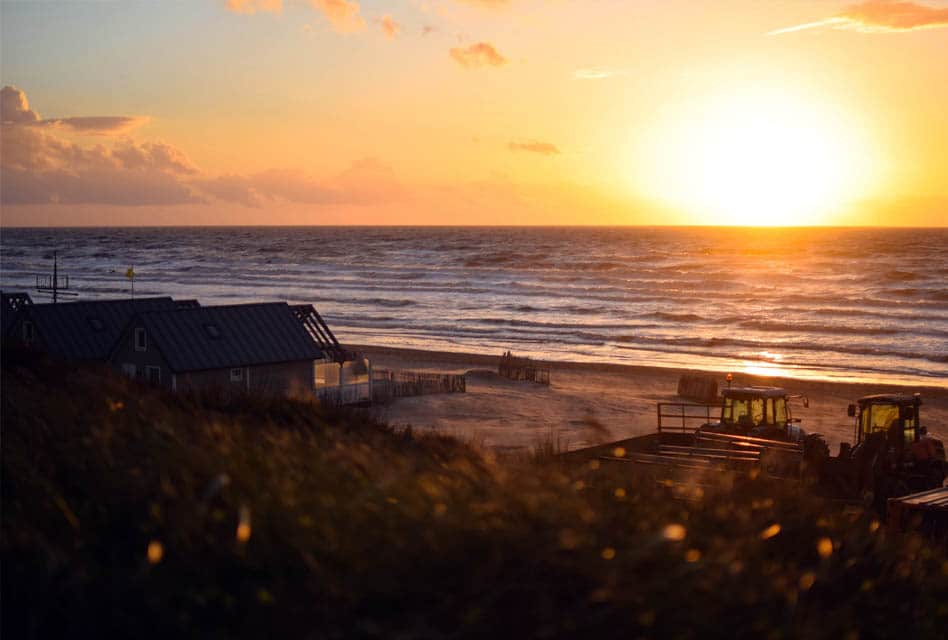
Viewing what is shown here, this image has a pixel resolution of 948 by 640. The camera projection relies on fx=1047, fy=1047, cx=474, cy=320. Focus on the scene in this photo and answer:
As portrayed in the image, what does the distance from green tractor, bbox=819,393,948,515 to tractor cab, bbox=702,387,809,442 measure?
11.8 ft

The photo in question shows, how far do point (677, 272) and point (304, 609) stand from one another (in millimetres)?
109559

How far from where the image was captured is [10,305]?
32781mm

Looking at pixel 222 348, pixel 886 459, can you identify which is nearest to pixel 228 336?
pixel 222 348

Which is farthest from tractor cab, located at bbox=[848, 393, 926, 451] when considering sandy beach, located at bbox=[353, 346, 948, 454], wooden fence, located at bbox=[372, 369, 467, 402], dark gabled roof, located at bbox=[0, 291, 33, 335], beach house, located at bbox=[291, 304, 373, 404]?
dark gabled roof, located at bbox=[0, 291, 33, 335]

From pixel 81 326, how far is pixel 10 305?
10.7ft

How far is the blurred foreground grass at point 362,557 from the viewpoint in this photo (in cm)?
562

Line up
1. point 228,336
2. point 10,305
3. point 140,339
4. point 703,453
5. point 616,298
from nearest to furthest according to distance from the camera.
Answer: point 703,453, point 140,339, point 228,336, point 10,305, point 616,298

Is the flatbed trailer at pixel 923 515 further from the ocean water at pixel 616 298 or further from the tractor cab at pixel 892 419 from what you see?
the ocean water at pixel 616 298

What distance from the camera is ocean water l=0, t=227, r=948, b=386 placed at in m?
53.0

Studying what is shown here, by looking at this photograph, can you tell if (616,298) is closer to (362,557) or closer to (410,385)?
(410,385)

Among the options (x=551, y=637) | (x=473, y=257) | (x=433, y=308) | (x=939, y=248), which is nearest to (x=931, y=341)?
(x=433, y=308)

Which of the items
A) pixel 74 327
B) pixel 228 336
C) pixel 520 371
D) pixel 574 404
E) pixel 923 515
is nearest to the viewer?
pixel 923 515

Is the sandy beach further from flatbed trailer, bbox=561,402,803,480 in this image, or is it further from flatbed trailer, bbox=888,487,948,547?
flatbed trailer, bbox=888,487,948,547

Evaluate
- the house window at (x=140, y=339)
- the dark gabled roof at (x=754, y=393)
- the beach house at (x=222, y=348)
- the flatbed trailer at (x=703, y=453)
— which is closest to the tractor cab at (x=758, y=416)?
the dark gabled roof at (x=754, y=393)
